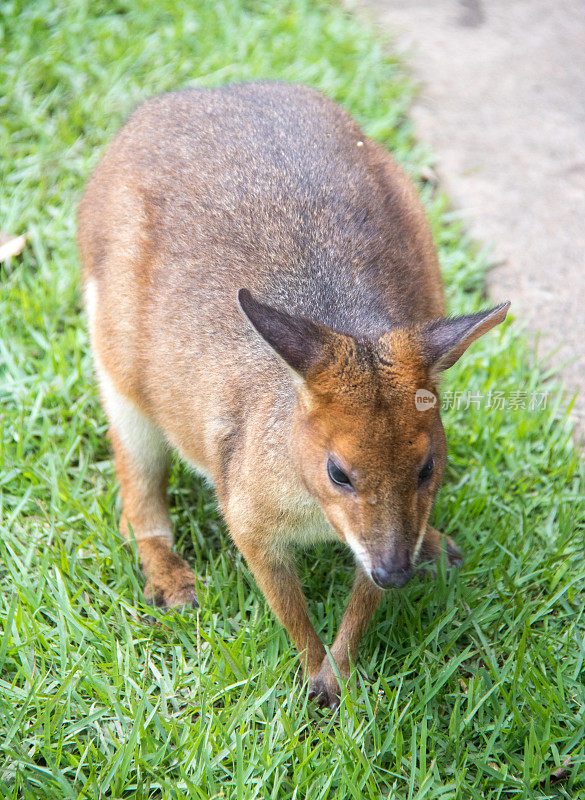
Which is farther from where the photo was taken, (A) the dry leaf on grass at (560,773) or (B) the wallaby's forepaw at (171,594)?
(B) the wallaby's forepaw at (171,594)

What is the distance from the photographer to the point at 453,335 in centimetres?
Result: 268

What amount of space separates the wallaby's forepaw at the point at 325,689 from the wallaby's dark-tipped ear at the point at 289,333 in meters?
1.12

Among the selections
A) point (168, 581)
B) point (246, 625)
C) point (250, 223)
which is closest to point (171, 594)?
point (168, 581)

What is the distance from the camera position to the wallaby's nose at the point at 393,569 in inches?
98.7

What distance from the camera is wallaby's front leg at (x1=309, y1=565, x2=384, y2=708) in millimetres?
3080

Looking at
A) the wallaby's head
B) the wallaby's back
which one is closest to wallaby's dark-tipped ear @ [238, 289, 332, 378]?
the wallaby's head

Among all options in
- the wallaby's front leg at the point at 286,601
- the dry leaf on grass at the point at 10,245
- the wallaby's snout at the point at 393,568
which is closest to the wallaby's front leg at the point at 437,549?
the wallaby's front leg at the point at 286,601

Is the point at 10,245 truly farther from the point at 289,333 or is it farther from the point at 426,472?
the point at 426,472

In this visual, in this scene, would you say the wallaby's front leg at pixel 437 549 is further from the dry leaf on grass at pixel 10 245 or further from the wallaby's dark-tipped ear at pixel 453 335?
the dry leaf on grass at pixel 10 245

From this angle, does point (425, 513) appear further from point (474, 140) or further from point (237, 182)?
point (474, 140)

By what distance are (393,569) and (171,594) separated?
1.27 m

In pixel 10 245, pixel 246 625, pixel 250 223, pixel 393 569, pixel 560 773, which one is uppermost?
pixel 250 223

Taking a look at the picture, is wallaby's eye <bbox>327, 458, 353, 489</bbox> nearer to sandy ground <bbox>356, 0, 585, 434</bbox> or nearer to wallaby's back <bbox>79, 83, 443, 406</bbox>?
wallaby's back <bbox>79, 83, 443, 406</bbox>
